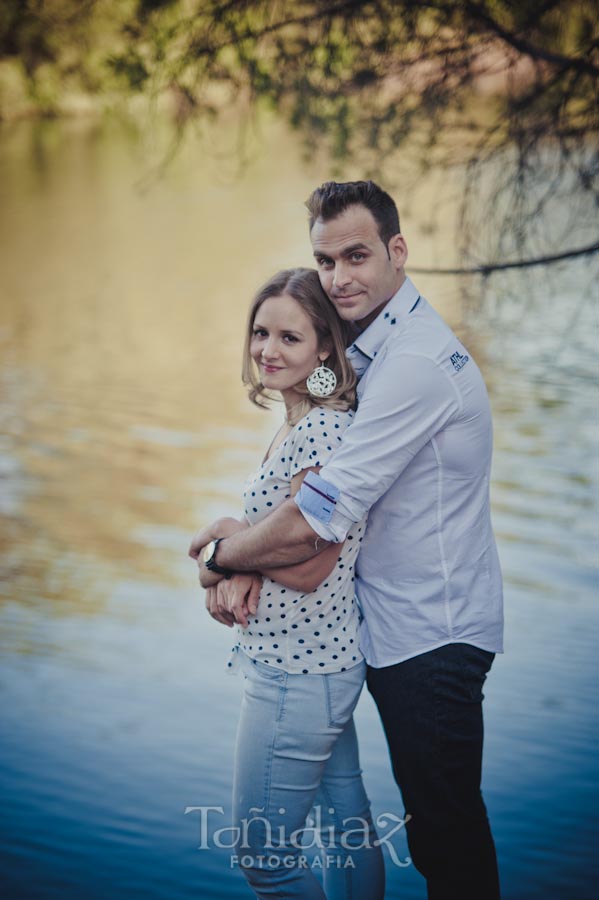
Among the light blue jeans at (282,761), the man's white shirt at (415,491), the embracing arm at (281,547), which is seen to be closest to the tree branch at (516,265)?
the man's white shirt at (415,491)

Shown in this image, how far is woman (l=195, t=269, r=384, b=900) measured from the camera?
7.08 feet

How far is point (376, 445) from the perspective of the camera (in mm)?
2043

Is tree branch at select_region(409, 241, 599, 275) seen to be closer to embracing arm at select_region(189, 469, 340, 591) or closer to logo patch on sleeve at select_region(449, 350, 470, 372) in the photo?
logo patch on sleeve at select_region(449, 350, 470, 372)

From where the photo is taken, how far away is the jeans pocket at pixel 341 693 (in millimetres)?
2182

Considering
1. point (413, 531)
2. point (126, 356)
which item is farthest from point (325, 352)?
point (126, 356)

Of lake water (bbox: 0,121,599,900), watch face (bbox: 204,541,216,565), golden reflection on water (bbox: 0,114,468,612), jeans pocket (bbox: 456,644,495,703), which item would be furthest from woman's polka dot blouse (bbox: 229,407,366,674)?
golden reflection on water (bbox: 0,114,468,612)

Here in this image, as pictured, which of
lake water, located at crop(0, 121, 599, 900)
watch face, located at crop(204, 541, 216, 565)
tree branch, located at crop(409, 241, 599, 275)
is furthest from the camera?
lake water, located at crop(0, 121, 599, 900)

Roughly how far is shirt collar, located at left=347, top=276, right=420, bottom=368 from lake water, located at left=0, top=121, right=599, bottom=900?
180cm

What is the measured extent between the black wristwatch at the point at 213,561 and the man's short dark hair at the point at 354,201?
2.20ft

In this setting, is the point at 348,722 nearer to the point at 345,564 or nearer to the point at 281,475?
the point at 345,564

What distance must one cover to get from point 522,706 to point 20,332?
824 cm

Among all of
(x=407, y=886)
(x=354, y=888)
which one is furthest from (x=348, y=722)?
(x=407, y=886)

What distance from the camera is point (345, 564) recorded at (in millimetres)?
2203

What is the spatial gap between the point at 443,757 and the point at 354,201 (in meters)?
1.07
